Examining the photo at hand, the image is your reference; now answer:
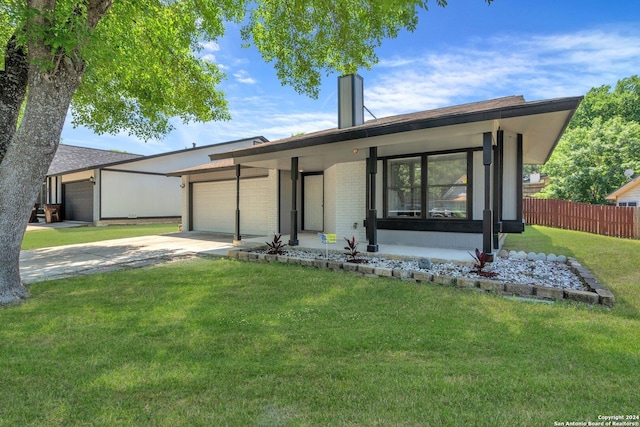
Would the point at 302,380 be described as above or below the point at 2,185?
below

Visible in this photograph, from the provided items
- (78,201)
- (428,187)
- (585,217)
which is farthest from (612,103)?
(78,201)

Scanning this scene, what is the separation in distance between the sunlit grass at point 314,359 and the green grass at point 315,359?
1 centimetres

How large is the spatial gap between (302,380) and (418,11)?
26.5 ft

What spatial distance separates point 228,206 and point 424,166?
8398 mm

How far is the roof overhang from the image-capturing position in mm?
5609

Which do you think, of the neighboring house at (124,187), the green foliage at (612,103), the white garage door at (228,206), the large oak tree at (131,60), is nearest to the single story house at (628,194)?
the large oak tree at (131,60)

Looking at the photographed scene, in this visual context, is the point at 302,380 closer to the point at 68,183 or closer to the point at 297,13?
the point at 297,13

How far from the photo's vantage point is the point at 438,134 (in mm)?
6387

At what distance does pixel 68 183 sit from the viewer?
2130 cm

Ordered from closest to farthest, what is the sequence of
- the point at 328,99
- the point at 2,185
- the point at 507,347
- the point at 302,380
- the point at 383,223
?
the point at 302,380, the point at 507,347, the point at 2,185, the point at 383,223, the point at 328,99

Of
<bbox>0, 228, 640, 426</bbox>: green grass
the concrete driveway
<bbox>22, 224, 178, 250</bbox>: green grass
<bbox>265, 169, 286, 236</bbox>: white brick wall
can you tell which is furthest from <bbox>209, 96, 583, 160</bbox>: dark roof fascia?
<bbox>22, 224, 178, 250</bbox>: green grass

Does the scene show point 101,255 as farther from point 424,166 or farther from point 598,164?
point 598,164

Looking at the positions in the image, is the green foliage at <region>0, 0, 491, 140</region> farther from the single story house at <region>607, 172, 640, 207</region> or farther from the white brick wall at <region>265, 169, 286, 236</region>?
the single story house at <region>607, 172, 640, 207</region>

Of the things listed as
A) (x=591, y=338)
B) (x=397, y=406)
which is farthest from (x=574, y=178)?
(x=397, y=406)
